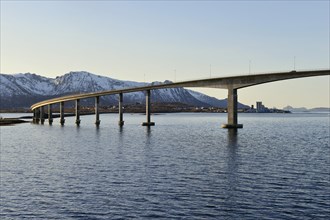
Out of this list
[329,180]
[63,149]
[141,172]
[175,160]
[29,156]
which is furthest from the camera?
[63,149]

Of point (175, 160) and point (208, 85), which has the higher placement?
point (208, 85)

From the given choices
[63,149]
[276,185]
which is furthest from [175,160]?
[63,149]

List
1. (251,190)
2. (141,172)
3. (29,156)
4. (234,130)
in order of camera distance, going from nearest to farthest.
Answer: (251,190), (141,172), (29,156), (234,130)

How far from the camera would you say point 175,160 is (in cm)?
5362

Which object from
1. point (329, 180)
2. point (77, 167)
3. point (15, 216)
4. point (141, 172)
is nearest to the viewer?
point (15, 216)

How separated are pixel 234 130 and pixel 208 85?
14.9 meters

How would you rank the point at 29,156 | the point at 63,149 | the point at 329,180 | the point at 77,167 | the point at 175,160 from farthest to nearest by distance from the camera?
the point at 63,149, the point at 29,156, the point at 175,160, the point at 77,167, the point at 329,180

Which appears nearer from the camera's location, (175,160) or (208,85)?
(175,160)

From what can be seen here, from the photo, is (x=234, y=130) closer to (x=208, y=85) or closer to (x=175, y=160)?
(x=208, y=85)

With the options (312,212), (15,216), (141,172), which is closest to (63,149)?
(141,172)

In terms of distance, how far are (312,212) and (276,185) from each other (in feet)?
28.2

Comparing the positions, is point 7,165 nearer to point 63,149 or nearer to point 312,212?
point 63,149

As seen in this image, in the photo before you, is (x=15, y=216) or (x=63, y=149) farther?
(x=63, y=149)

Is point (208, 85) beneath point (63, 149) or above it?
above
